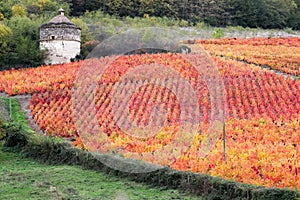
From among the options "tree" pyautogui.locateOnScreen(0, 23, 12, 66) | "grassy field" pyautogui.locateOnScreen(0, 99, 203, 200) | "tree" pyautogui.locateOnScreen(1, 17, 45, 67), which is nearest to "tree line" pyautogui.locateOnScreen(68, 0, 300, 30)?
"tree" pyautogui.locateOnScreen(1, 17, 45, 67)

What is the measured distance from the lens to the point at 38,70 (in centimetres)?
2923

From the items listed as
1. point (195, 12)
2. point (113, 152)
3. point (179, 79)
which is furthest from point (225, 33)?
point (113, 152)

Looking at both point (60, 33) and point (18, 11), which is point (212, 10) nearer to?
point (18, 11)

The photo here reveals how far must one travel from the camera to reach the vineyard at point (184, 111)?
41.0ft

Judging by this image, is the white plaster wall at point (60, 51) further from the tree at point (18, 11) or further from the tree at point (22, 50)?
the tree at point (18, 11)

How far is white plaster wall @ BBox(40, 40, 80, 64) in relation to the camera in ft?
111

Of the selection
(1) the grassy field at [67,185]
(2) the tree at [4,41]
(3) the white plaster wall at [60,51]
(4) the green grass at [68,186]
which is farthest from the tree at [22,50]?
(4) the green grass at [68,186]

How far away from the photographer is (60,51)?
1331 inches

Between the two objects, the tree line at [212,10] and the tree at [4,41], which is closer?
the tree at [4,41]

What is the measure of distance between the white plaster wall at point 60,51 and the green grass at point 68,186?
68.8 ft

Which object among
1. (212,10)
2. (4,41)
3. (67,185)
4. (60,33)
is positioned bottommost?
(67,185)

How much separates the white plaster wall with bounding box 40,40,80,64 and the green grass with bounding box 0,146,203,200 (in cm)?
2096

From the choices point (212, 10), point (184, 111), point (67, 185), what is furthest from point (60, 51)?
point (212, 10)

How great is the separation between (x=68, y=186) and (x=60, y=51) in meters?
23.7
